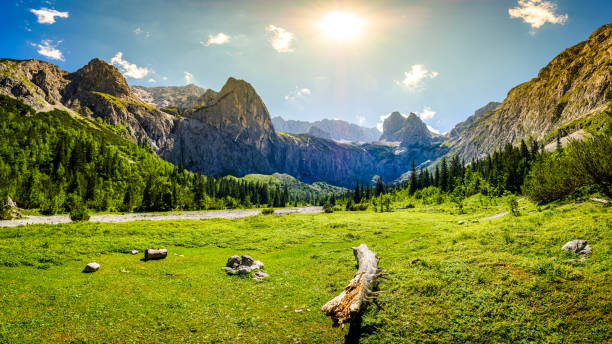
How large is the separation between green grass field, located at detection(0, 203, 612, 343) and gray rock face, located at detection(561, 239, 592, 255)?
48 cm

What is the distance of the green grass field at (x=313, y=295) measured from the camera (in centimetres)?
932

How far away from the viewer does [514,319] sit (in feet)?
30.5

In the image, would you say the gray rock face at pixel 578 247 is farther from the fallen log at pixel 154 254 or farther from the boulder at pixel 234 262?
the fallen log at pixel 154 254

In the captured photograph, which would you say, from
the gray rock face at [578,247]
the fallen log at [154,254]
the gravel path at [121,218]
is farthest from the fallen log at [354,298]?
the gravel path at [121,218]

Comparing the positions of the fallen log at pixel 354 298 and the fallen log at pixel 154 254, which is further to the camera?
the fallen log at pixel 154 254

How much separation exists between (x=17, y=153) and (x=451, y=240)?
418 ft

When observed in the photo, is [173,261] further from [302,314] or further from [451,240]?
[451,240]

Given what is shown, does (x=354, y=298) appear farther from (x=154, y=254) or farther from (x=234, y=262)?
(x=154, y=254)

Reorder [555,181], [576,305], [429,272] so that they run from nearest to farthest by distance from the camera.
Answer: [576,305]
[429,272]
[555,181]

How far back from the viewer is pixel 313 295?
1436cm

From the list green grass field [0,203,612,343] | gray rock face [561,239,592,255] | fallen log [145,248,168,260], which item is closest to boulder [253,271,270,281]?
green grass field [0,203,612,343]

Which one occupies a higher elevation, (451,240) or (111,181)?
(111,181)

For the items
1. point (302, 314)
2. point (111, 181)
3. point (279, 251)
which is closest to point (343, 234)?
point (279, 251)

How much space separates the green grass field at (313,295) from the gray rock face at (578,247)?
1.57 feet
